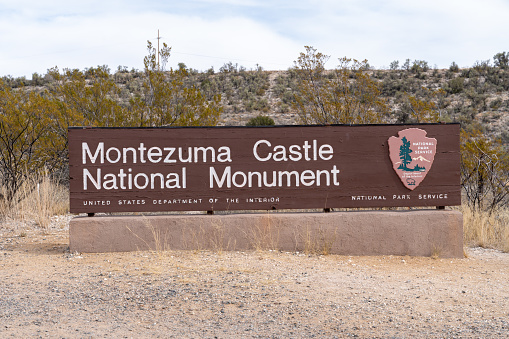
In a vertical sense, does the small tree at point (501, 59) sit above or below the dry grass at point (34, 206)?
above

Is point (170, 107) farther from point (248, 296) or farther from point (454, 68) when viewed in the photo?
point (454, 68)

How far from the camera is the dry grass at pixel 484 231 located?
31.9 feet

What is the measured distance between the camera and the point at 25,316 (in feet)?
18.0

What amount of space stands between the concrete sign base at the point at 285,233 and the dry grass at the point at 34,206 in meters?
3.46

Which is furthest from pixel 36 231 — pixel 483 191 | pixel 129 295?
pixel 483 191

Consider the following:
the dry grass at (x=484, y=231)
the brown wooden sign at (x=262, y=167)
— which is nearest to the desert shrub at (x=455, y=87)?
the dry grass at (x=484, y=231)

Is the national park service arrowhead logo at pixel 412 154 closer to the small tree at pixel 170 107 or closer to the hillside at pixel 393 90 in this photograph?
the small tree at pixel 170 107

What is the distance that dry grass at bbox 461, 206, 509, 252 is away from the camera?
9734 mm

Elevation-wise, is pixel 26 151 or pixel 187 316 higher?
pixel 26 151

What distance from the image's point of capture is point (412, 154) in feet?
28.5

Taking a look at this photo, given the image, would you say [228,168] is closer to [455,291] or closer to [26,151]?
[455,291]

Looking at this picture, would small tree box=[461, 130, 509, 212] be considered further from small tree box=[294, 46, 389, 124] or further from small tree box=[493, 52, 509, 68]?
small tree box=[493, 52, 509, 68]

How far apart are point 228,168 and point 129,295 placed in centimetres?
307

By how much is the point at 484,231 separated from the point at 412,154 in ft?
8.34
